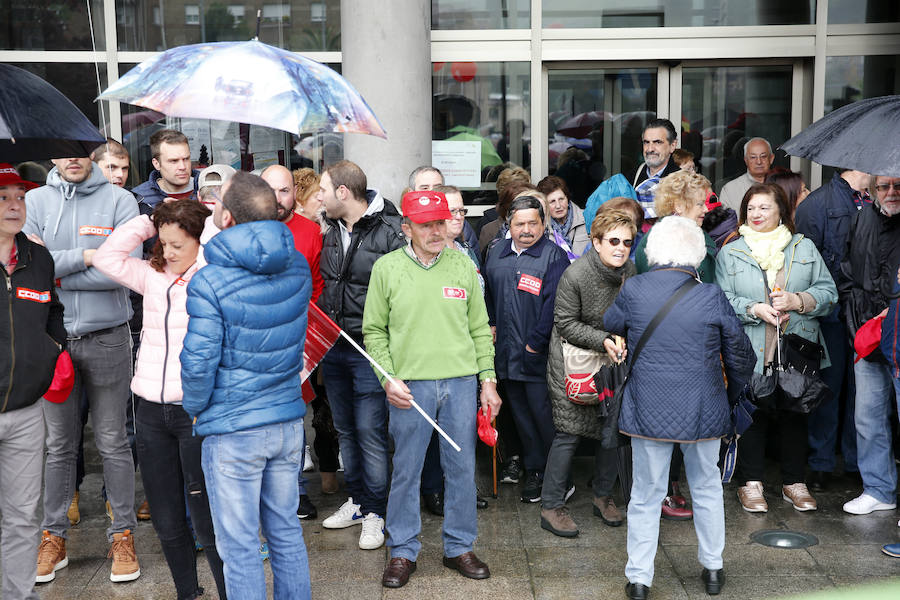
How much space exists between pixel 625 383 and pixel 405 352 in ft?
3.60

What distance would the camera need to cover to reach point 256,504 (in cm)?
395

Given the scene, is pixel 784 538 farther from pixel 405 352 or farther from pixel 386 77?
pixel 386 77

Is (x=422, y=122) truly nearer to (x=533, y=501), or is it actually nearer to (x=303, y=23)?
(x=303, y=23)

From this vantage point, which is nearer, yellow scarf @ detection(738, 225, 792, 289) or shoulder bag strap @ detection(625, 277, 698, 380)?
shoulder bag strap @ detection(625, 277, 698, 380)

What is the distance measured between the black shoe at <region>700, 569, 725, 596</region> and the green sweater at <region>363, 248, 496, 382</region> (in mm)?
1538

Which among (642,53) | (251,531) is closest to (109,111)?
(642,53)

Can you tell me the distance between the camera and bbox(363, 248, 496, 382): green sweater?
4.79 meters

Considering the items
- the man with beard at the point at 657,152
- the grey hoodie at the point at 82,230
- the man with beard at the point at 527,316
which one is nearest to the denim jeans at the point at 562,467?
the man with beard at the point at 527,316

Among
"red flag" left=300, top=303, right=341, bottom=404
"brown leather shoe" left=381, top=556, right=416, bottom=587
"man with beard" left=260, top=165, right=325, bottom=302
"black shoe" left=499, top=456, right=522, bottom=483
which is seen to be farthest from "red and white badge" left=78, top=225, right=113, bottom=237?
"black shoe" left=499, top=456, right=522, bottom=483

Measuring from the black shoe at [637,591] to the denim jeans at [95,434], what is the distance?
8.68ft

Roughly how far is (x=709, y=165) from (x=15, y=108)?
6611 millimetres

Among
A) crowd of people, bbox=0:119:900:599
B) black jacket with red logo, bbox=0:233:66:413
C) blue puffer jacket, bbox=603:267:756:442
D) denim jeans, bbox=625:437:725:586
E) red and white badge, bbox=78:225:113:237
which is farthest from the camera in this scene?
red and white badge, bbox=78:225:113:237

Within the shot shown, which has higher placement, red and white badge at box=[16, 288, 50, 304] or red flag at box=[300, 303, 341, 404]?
red and white badge at box=[16, 288, 50, 304]

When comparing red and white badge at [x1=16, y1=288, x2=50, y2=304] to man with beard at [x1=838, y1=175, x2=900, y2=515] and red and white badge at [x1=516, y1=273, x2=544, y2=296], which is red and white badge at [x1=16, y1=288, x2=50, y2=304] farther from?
man with beard at [x1=838, y1=175, x2=900, y2=515]
